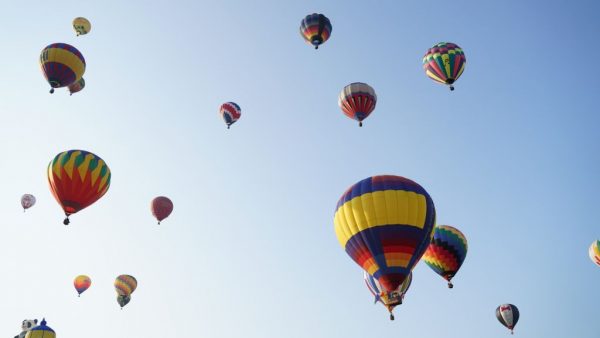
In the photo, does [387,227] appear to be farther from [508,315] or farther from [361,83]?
[508,315]

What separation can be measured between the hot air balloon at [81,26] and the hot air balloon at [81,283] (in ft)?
65.4

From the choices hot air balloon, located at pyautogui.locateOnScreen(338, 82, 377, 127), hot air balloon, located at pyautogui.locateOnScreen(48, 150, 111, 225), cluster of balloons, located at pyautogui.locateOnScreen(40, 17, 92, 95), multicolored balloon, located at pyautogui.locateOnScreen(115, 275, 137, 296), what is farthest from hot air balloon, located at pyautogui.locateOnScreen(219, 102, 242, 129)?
hot air balloon, located at pyautogui.locateOnScreen(48, 150, 111, 225)

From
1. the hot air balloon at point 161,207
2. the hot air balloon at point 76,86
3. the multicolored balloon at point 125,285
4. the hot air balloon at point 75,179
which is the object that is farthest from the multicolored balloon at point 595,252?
the hot air balloon at point 76,86

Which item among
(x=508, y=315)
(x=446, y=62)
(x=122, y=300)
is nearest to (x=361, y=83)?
(x=446, y=62)

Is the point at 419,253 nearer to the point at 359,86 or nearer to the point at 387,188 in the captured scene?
the point at 387,188

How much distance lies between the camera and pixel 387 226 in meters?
16.3

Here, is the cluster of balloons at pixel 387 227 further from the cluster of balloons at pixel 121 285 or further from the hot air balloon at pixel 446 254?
the cluster of balloons at pixel 121 285

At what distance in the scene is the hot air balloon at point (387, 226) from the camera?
1620 centimetres

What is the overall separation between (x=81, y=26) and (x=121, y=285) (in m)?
20.8

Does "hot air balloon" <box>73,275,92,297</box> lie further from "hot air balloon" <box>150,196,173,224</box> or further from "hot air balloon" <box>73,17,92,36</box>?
"hot air balloon" <box>73,17,92,36</box>

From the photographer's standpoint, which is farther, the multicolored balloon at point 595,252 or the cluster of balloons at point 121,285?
the cluster of balloons at point 121,285

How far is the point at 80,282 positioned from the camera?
123 ft

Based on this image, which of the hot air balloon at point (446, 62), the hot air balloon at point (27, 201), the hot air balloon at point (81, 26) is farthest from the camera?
the hot air balloon at point (27, 201)

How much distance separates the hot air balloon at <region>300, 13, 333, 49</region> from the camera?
33.2 meters
